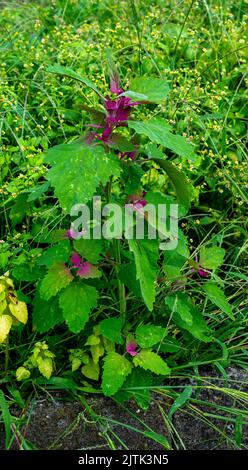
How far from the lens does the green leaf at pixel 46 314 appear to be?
7.54 feet

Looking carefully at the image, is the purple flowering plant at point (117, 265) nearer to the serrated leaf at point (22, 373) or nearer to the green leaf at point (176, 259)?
the green leaf at point (176, 259)

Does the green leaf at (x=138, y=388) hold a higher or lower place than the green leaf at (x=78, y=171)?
lower

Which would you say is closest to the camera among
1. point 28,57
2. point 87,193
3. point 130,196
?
point 87,193

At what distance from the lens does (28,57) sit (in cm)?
328

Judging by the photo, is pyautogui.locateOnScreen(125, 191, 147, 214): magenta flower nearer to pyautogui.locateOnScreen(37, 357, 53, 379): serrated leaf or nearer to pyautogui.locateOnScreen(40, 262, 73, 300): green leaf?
pyautogui.locateOnScreen(40, 262, 73, 300): green leaf

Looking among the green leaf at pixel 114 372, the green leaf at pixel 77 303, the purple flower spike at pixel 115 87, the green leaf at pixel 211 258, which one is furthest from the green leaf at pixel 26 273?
the purple flower spike at pixel 115 87

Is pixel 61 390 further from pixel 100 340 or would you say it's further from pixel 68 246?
pixel 68 246

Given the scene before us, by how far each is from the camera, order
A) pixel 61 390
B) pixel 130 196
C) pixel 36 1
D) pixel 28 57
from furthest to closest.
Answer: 1. pixel 36 1
2. pixel 28 57
3. pixel 61 390
4. pixel 130 196

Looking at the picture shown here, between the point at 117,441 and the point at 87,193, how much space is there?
0.78 m

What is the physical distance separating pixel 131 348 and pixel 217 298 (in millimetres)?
304

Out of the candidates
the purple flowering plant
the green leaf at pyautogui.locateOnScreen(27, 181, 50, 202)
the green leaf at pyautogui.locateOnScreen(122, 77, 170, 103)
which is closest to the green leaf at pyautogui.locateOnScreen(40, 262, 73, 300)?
the purple flowering plant

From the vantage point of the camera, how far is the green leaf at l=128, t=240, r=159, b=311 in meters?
2.05

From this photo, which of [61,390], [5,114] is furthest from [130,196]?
[5,114]
